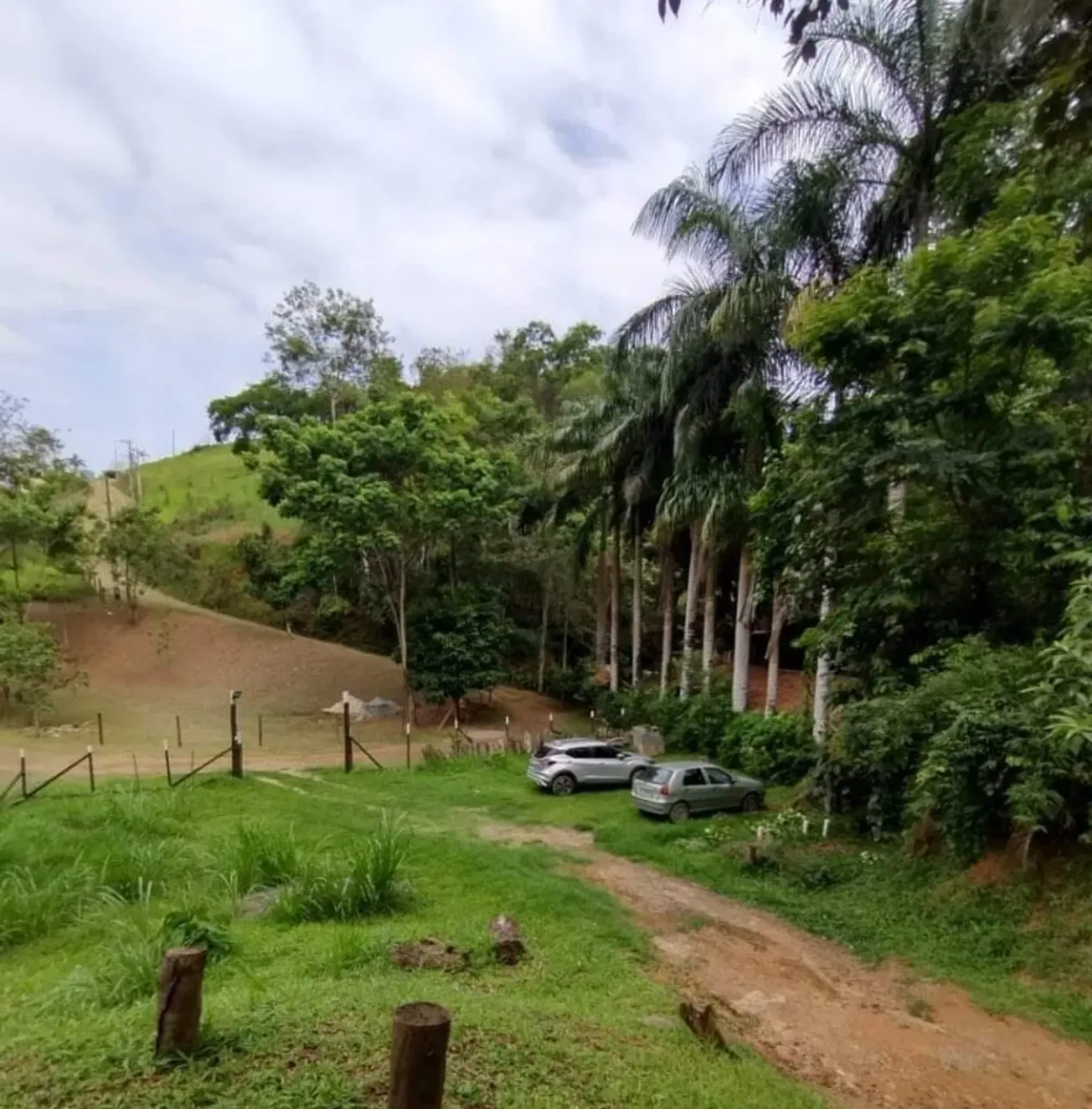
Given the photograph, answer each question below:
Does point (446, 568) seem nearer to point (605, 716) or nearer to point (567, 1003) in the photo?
point (605, 716)

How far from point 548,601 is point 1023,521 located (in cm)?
2178

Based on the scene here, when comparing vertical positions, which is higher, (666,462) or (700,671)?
(666,462)

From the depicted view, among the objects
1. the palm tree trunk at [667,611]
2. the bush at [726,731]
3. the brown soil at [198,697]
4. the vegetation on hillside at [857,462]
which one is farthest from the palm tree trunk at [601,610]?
the bush at [726,731]

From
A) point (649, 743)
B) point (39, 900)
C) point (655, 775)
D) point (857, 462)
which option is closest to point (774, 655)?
point (649, 743)

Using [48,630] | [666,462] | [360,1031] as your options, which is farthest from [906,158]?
[48,630]

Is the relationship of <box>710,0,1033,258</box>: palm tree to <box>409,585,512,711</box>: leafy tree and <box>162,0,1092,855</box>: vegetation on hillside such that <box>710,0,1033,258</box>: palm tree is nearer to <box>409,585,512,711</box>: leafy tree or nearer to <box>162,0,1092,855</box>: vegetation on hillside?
<box>162,0,1092,855</box>: vegetation on hillside

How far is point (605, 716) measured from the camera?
2628 centimetres

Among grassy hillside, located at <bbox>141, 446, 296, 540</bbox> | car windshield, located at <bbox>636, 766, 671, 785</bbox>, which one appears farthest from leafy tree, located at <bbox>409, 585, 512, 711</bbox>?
grassy hillside, located at <bbox>141, 446, 296, 540</bbox>

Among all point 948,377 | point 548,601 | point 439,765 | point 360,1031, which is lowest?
point 439,765

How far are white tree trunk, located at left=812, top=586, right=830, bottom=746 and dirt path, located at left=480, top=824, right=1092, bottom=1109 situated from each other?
20.4 ft

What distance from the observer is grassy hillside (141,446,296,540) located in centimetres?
4506

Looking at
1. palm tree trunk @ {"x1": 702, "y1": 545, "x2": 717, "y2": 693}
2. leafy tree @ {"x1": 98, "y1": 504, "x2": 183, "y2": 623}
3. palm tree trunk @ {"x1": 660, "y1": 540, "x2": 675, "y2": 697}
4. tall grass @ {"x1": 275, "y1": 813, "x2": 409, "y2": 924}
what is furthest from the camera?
leafy tree @ {"x1": 98, "y1": 504, "x2": 183, "y2": 623}

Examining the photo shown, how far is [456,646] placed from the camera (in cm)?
2592

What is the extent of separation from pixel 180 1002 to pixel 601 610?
25539 millimetres
